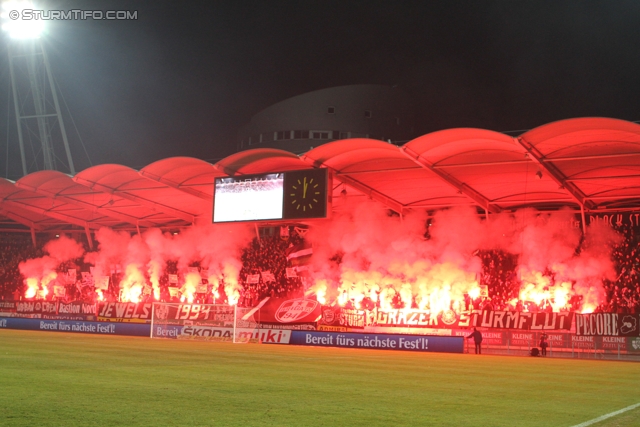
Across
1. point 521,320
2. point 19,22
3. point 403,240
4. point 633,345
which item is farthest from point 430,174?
point 19,22

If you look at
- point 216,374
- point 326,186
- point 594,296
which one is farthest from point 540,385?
point 594,296

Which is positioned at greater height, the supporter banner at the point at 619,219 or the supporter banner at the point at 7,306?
the supporter banner at the point at 619,219

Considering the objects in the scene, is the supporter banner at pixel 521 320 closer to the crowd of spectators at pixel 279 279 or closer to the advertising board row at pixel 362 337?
the advertising board row at pixel 362 337

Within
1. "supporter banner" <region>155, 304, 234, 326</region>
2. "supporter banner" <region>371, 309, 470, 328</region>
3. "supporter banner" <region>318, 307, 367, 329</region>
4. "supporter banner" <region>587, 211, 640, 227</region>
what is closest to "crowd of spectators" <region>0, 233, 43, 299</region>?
"supporter banner" <region>155, 304, 234, 326</region>

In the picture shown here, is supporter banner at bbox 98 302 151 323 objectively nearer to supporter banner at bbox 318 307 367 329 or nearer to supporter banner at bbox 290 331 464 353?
supporter banner at bbox 318 307 367 329

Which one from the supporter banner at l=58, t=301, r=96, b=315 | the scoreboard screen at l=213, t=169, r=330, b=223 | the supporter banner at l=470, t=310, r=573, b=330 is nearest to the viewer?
the supporter banner at l=470, t=310, r=573, b=330

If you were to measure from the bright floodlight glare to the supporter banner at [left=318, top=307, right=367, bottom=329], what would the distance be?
23737mm

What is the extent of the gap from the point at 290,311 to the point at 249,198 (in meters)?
8.57

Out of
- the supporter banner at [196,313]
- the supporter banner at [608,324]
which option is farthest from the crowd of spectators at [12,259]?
the supporter banner at [608,324]

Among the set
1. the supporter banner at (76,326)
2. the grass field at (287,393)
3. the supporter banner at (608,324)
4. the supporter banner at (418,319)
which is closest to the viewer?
→ the grass field at (287,393)

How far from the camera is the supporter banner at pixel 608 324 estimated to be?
85.4ft

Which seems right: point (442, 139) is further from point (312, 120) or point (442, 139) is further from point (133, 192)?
point (312, 120)

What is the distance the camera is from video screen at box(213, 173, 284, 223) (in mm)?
30359

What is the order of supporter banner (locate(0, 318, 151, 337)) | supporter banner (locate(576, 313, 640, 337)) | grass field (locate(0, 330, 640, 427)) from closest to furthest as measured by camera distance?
grass field (locate(0, 330, 640, 427)) → supporter banner (locate(576, 313, 640, 337)) → supporter banner (locate(0, 318, 151, 337))
